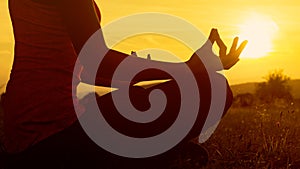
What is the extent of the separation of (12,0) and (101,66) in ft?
2.15

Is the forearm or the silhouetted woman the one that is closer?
the silhouetted woman

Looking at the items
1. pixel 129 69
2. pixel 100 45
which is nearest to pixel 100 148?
pixel 129 69

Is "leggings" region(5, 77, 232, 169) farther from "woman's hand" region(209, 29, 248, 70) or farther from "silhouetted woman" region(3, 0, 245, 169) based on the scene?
"woman's hand" region(209, 29, 248, 70)

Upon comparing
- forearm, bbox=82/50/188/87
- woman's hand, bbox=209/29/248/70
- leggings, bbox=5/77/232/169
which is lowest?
leggings, bbox=5/77/232/169

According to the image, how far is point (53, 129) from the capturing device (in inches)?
135

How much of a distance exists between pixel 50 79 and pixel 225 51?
1168mm

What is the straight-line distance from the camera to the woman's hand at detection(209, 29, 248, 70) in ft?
11.7

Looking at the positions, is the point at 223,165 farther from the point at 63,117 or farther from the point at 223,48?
the point at 63,117

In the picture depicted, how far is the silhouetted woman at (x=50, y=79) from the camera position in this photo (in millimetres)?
3215

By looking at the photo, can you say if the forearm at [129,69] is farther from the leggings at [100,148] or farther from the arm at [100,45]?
the leggings at [100,148]

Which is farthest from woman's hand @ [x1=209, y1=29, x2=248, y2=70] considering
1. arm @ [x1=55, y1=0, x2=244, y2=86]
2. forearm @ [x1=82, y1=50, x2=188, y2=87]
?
forearm @ [x1=82, y1=50, x2=188, y2=87]

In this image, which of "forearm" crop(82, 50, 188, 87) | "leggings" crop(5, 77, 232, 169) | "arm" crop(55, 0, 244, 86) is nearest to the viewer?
"arm" crop(55, 0, 244, 86)

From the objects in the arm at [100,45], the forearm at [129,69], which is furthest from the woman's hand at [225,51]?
the forearm at [129,69]

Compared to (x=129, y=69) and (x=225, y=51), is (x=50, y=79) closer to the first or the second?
(x=129, y=69)
